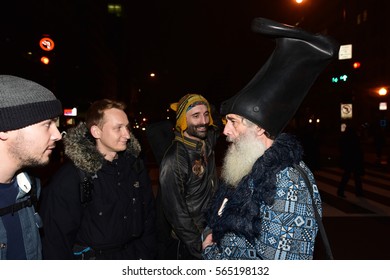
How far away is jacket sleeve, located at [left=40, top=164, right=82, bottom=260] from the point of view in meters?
2.87

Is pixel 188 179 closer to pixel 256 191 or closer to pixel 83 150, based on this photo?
pixel 83 150

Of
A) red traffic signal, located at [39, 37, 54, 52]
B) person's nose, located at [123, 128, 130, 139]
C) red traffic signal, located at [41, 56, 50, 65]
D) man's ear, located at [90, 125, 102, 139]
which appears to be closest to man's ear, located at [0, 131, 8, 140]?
man's ear, located at [90, 125, 102, 139]

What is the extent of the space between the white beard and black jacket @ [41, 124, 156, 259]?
99 cm

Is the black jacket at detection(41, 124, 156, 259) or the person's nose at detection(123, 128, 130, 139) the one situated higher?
the person's nose at detection(123, 128, 130, 139)

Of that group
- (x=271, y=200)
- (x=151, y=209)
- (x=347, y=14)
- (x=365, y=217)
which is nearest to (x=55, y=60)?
(x=151, y=209)

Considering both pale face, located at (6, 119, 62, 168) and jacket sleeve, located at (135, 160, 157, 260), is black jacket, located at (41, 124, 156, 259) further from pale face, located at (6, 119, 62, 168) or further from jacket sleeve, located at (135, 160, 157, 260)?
pale face, located at (6, 119, 62, 168)

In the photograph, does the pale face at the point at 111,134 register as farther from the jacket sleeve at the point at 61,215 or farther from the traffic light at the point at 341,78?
the traffic light at the point at 341,78

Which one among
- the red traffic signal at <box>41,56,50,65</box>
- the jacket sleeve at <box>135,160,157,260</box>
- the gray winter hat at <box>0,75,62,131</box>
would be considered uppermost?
the red traffic signal at <box>41,56,50,65</box>

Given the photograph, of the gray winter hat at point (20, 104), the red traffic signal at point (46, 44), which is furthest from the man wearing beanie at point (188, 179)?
the red traffic signal at point (46, 44)

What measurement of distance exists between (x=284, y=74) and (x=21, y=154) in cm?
185

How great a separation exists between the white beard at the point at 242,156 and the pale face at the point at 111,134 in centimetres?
107

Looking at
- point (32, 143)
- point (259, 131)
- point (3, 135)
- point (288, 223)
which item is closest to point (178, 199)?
point (259, 131)
